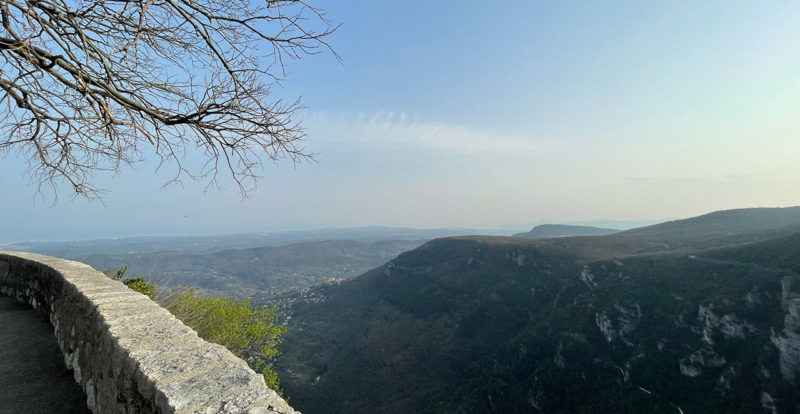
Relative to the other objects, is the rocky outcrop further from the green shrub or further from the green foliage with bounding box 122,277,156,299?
the green foliage with bounding box 122,277,156,299

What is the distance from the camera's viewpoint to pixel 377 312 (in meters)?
101

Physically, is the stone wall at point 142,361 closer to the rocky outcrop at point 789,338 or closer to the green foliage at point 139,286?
the green foliage at point 139,286

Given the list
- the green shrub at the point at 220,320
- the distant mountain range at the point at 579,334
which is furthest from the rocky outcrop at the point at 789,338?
the green shrub at the point at 220,320

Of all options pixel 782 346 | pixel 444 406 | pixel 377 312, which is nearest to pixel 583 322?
pixel 782 346

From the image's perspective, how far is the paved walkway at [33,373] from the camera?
Result: 333 centimetres

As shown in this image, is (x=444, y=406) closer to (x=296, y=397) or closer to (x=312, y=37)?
(x=296, y=397)

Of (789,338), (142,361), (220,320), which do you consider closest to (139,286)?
(220,320)

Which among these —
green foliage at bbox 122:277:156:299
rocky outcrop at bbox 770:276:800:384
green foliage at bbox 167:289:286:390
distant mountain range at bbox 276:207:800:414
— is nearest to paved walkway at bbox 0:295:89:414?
green foliage at bbox 122:277:156:299

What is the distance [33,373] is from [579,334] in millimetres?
59284

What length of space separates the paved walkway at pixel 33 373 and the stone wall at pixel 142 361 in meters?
0.13

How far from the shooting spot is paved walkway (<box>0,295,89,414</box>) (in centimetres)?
333

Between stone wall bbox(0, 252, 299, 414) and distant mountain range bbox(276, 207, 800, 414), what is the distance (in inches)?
1854

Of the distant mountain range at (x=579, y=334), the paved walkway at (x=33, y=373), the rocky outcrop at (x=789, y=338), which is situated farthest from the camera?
the distant mountain range at (x=579, y=334)

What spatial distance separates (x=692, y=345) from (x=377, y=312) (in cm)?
7343
